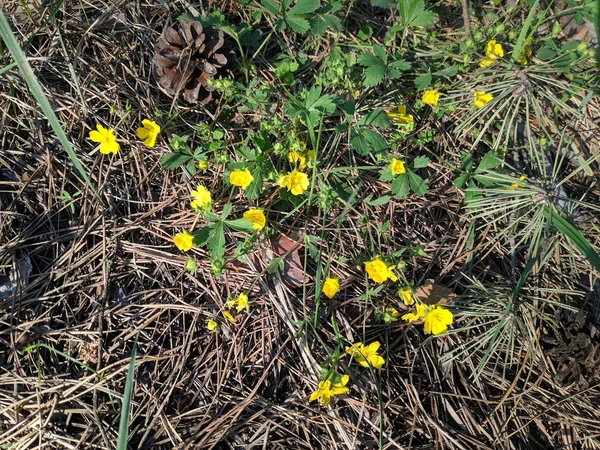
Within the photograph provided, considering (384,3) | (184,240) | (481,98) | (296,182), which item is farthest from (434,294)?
(384,3)

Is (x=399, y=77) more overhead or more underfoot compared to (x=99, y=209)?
more overhead

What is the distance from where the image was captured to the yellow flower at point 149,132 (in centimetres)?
219

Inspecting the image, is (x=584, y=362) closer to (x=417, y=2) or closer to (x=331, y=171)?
(x=331, y=171)

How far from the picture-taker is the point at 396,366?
82.4 inches

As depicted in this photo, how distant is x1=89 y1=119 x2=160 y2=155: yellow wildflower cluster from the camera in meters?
2.13

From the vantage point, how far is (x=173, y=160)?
7.31 feet

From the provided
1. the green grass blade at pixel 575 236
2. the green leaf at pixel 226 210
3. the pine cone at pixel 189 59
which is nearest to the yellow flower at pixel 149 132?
the pine cone at pixel 189 59

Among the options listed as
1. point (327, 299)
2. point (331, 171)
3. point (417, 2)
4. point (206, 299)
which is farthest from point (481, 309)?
point (417, 2)

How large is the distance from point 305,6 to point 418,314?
145 cm

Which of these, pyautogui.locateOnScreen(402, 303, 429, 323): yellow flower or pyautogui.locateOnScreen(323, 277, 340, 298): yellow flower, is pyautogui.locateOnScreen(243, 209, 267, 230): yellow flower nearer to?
pyautogui.locateOnScreen(323, 277, 340, 298): yellow flower

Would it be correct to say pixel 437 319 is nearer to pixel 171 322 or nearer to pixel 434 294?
pixel 434 294

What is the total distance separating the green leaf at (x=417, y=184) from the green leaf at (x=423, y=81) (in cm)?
43

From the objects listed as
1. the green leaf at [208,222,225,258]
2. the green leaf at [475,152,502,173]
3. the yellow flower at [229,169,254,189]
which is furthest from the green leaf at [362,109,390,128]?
the green leaf at [208,222,225,258]

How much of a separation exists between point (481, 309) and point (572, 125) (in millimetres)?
1028
